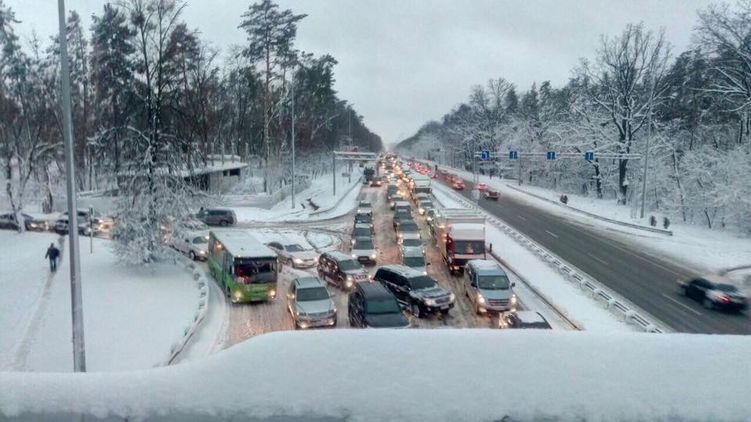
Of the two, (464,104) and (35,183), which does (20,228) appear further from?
(464,104)

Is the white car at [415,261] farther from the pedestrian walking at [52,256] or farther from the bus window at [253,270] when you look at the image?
the pedestrian walking at [52,256]

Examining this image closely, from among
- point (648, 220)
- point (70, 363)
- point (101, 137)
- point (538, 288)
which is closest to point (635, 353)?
point (70, 363)

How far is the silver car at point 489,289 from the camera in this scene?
1962 cm

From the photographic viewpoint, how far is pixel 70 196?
38.2 ft

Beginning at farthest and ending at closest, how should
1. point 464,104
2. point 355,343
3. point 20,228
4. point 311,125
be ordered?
point 464,104 < point 311,125 < point 20,228 < point 355,343

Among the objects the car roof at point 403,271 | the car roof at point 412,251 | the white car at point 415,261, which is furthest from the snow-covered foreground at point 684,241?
the car roof at point 403,271

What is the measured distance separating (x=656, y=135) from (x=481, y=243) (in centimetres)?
3636

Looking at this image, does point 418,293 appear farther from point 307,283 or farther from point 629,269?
point 629,269

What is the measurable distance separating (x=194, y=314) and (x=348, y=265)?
7397 millimetres

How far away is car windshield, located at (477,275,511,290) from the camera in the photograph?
803 inches

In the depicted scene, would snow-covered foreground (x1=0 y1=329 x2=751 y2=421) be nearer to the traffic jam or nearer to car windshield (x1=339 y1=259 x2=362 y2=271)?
the traffic jam

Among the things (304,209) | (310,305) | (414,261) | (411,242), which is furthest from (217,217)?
(310,305)

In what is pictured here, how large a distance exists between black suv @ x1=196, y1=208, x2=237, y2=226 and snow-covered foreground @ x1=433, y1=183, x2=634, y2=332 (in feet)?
67.9

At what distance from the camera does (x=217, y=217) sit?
41.8 metres
